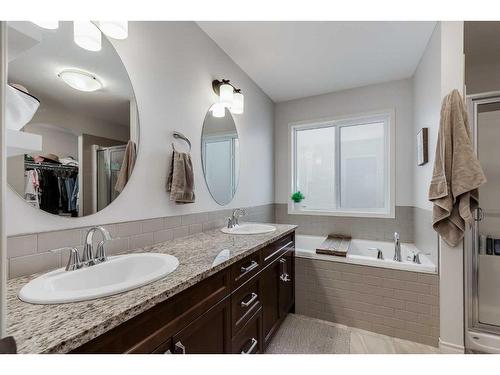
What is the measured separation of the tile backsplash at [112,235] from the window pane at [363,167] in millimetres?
1954

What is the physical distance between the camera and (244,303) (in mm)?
1234

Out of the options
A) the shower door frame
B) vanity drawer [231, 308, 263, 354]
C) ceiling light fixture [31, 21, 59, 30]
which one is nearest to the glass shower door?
the shower door frame

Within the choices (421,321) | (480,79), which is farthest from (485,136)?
(421,321)

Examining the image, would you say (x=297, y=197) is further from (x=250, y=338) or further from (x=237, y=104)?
(x=250, y=338)

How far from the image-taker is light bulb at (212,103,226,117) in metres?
1.97

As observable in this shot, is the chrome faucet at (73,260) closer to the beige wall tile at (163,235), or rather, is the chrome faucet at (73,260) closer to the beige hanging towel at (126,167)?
the beige hanging towel at (126,167)

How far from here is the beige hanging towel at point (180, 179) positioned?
4.81 feet

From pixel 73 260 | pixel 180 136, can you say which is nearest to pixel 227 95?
pixel 180 136

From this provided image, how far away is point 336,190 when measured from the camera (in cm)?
304

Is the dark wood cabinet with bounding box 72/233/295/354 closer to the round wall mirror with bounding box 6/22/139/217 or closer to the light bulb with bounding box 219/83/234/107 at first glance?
the round wall mirror with bounding box 6/22/139/217

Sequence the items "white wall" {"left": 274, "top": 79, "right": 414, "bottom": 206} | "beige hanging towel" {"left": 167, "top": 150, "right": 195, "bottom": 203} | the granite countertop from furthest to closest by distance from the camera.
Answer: "white wall" {"left": 274, "top": 79, "right": 414, "bottom": 206}, "beige hanging towel" {"left": 167, "top": 150, "right": 195, "bottom": 203}, the granite countertop

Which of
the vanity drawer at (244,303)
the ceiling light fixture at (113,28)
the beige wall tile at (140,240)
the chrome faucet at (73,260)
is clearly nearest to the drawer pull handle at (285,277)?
the vanity drawer at (244,303)

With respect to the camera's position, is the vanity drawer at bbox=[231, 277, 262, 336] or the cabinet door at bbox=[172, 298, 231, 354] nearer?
the cabinet door at bbox=[172, 298, 231, 354]

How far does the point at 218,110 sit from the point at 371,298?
2.16m
